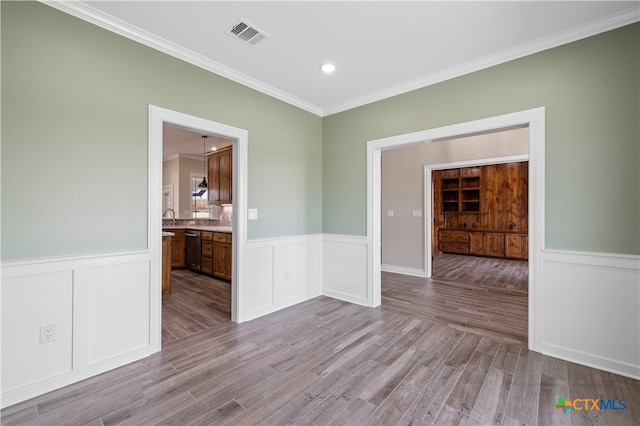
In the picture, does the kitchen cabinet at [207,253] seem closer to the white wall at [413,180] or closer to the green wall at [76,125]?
the green wall at [76,125]

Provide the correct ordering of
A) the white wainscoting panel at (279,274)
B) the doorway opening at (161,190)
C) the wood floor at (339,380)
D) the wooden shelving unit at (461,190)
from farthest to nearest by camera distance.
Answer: the wooden shelving unit at (461,190)
the white wainscoting panel at (279,274)
the doorway opening at (161,190)
the wood floor at (339,380)

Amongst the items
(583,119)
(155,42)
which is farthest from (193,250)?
(583,119)

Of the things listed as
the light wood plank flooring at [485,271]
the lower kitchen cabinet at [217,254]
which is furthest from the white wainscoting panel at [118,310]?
the light wood plank flooring at [485,271]

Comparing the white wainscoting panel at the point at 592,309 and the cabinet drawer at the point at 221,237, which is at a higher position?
the cabinet drawer at the point at 221,237

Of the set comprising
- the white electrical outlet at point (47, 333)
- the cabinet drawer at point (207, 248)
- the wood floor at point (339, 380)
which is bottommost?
the wood floor at point (339, 380)

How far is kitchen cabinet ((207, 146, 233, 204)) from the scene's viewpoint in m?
5.49

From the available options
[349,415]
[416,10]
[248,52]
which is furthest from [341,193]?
[349,415]

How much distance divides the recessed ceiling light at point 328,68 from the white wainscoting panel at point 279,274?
6.68 ft

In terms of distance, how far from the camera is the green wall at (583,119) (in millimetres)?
2236

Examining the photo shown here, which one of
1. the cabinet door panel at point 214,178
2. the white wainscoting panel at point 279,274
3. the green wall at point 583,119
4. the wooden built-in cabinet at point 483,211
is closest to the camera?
the green wall at point 583,119

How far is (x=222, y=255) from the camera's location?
5102 mm

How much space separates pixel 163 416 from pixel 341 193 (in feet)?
10.2

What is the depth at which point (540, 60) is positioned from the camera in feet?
8.58

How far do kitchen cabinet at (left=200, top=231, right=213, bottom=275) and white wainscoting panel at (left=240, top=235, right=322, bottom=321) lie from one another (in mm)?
2196
